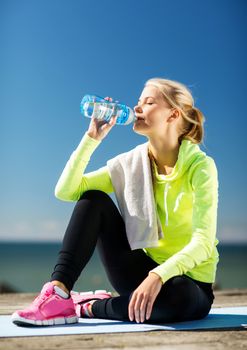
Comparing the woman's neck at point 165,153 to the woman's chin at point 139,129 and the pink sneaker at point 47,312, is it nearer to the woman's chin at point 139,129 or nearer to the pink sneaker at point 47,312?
the woman's chin at point 139,129

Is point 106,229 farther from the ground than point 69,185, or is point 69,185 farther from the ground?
point 69,185

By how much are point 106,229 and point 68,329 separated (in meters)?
0.47

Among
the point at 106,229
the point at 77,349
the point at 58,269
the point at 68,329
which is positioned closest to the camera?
the point at 77,349

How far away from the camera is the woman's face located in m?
2.47

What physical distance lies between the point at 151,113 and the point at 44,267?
3080cm

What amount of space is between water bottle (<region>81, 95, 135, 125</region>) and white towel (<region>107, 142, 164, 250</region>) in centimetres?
15

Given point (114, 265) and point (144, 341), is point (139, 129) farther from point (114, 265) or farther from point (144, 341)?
point (144, 341)

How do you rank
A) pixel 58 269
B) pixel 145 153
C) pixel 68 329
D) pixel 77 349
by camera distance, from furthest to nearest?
pixel 145 153, pixel 58 269, pixel 68 329, pixel 77 349

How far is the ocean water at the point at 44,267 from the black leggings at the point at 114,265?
14.1m

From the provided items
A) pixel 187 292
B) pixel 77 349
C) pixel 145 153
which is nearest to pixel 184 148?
pixel 145 153

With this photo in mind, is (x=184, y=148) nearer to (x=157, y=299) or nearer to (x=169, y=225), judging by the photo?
(x=169, y=225)

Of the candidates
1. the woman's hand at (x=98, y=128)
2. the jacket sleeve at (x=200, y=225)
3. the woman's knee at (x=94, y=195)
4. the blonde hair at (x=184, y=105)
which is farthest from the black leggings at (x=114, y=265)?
the blonde hair at (x=184, y=105)

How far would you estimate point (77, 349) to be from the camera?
171 cm

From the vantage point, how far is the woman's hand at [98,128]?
2461mm
